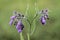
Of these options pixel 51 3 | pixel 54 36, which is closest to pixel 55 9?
pixel 51 3

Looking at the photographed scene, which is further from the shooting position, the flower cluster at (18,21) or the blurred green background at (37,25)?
the blurred green background at (37,25)

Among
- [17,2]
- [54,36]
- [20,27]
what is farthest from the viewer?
[17,2]

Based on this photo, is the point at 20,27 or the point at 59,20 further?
the point at 59,20

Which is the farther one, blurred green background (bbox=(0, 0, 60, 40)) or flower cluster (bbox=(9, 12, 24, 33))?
blurred green background (bbox=(0, 0, 60, 40))

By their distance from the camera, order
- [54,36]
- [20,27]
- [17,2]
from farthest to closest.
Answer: [17,2] < [54,36] < [20,27]

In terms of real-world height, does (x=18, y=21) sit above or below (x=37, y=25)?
above

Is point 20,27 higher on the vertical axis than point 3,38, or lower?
higher

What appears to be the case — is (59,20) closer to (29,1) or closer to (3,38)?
(29,1)

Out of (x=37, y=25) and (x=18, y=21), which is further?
(x=37, y=25)
